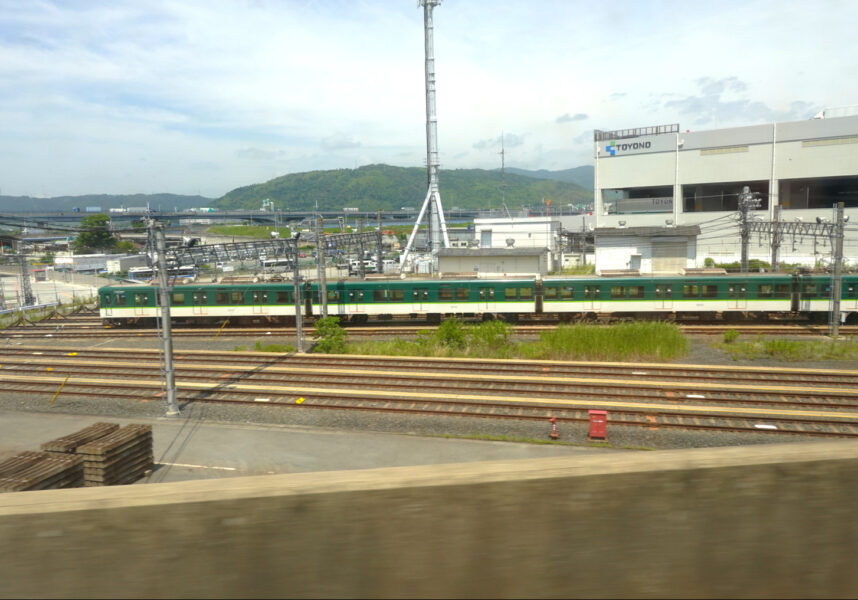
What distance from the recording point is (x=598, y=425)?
482 inches

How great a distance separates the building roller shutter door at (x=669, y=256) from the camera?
4044cm

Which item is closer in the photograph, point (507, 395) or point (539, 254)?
point (507, 395)

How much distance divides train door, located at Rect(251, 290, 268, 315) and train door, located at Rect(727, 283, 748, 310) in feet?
65.6

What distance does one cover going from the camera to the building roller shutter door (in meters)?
40.4

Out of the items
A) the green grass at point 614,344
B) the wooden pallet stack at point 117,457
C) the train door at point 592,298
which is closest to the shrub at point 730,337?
the green grass at point 614,344

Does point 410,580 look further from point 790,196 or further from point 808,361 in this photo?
point 790,196

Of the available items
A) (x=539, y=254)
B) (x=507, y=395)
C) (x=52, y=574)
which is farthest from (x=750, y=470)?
(x=539, y=254)

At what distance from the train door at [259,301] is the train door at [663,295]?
1710 cm

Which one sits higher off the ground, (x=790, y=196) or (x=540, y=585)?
(x=790, y=196)

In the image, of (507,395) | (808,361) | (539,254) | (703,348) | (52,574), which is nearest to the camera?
(52,574)

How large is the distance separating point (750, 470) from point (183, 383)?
55.5 ft

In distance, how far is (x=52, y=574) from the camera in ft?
8.24

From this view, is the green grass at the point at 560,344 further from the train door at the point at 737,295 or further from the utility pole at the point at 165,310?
the utility pole at the point at 165,310

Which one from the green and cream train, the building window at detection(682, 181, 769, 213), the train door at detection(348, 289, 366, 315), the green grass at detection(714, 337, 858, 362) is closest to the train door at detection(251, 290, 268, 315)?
the green and cream train
